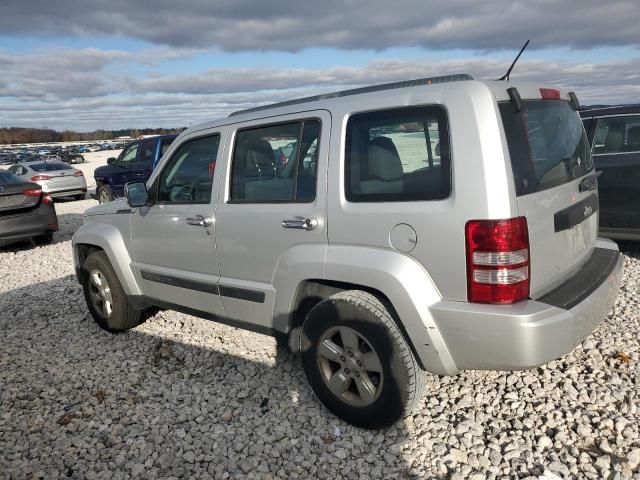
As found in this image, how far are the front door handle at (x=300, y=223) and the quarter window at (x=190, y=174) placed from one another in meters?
0.82

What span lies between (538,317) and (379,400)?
0.99 meters

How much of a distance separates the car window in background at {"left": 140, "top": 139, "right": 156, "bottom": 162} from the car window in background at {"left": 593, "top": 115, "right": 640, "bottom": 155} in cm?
981

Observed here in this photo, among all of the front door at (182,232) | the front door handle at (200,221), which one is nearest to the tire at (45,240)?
the front door at (182,232)

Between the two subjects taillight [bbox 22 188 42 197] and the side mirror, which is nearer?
the side mirror

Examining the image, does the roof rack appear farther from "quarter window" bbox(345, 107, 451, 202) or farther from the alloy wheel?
the alloy wheel

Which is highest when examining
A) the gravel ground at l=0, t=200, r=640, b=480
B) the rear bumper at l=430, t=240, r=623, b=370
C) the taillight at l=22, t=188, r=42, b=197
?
Answer: the taillight at l=22, t=188, r=42, b=197

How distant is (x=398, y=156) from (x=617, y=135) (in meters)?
4.45

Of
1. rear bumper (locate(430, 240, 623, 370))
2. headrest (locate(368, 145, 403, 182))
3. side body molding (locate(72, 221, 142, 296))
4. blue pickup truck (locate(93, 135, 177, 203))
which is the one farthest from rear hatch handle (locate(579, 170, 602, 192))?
blue pickup truck (locate(93, 135, 177, 203))

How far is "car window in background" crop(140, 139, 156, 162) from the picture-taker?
40.4ft

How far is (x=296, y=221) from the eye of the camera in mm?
2971

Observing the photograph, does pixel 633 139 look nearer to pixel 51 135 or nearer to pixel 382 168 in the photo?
pixel 382 168

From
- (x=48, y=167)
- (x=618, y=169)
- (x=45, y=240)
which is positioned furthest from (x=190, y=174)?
(x=48, y=167)

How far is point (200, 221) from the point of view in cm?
355

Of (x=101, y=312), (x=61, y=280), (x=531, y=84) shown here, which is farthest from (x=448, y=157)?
(x=61, y=280)
